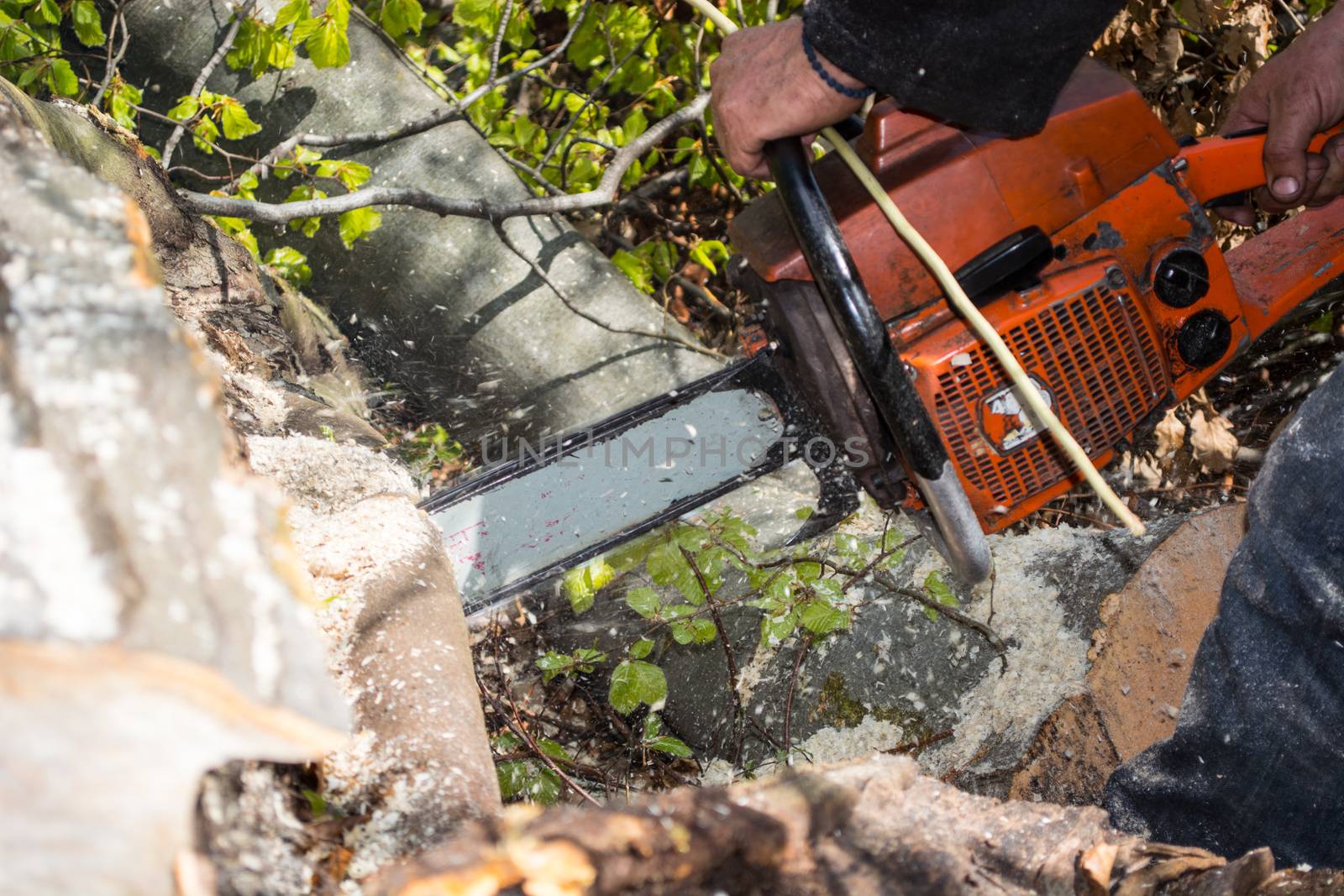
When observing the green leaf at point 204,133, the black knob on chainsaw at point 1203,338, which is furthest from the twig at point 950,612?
the green leaf at point 204,133

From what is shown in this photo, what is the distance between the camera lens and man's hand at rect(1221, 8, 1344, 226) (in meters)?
1.81

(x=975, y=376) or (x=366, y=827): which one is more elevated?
(x=975, y=376)

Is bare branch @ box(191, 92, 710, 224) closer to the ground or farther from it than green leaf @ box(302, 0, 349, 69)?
closer to the ground

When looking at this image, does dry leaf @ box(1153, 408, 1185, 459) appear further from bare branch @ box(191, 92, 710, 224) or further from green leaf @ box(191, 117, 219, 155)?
green leaf @ box(191, 117, 219, 155)

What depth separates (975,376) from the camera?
164 centimetres

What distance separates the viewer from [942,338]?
165 centimetres

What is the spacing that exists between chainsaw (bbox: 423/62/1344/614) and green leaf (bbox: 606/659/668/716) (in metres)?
0.25

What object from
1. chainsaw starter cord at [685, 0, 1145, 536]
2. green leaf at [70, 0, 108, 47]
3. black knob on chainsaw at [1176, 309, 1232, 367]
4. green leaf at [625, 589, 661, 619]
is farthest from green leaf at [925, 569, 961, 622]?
green leaf at [70, 0, 108, 47]

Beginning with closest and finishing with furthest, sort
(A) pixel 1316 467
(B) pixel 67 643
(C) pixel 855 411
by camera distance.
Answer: (B) pixel 67 643 < (A) pixel 1316 467 < (C) pixel 855 411

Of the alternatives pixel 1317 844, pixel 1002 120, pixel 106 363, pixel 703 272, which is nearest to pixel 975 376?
pixel 1002 120

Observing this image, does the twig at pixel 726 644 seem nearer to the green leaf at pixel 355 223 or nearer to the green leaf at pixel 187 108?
the green leaf at pixel 355 223

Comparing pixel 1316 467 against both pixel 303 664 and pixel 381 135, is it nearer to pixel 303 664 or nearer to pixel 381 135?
pixel 303 664

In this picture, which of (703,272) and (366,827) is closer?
(366,827)

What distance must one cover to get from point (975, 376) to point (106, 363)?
1.38 metres
